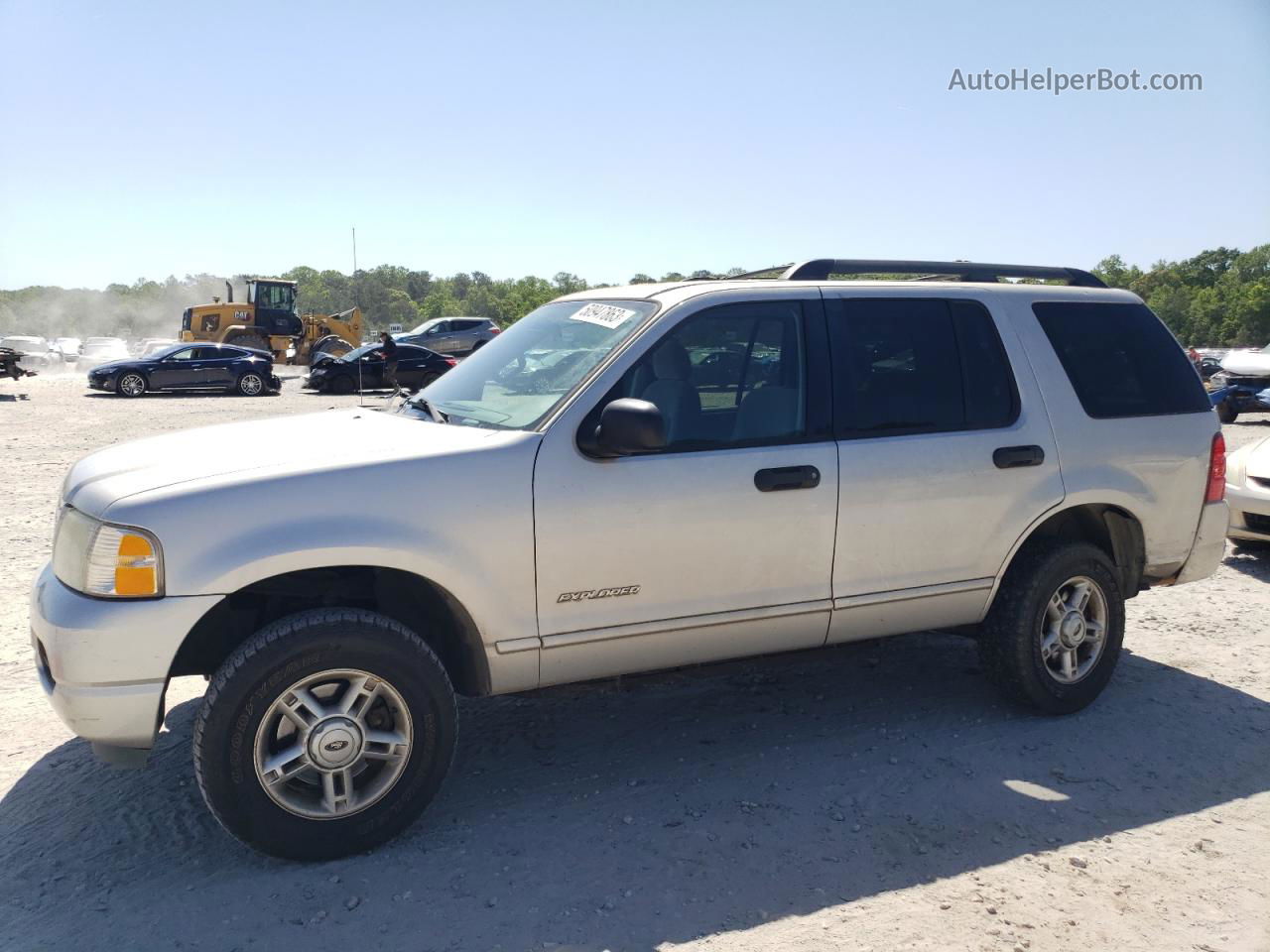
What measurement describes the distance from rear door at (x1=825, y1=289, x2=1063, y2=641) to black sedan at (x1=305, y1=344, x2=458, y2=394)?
→ 2223 cm

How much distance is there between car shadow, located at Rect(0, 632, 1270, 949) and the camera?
319 centimetres

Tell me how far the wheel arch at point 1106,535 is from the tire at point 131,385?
2511 cm

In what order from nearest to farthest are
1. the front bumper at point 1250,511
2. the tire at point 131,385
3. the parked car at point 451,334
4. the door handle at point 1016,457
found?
the door handle at point 1016,457, the front bumper at point 1250,511, the tire at point 131,385, the parked car at point 451,334

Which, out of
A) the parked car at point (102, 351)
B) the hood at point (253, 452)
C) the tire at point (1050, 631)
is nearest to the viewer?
the hood at point (253, 452)

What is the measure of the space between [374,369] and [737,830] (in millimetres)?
24797

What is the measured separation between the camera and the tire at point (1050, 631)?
4.62 m

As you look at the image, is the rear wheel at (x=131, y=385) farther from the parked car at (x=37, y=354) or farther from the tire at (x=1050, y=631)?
the tire at (x=1050, y=631)

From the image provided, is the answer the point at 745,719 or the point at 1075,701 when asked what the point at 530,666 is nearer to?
the point at 745,719

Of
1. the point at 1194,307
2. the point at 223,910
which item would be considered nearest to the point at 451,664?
the point at 223,910

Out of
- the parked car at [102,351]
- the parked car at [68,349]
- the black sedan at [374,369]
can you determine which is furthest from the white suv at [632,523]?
the parked car at [102,351]

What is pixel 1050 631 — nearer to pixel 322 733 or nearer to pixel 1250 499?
pixel 322 733

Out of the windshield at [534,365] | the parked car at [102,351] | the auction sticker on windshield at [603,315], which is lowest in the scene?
the parked car at [102,351]

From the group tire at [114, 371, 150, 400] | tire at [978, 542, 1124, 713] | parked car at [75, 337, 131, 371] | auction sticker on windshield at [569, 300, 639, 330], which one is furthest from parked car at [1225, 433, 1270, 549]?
parked car at [75, 337, 131, 371]

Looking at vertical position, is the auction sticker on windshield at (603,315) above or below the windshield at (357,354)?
above
